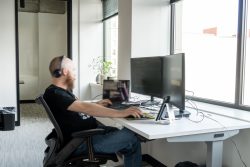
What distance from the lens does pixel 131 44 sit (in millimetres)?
3643

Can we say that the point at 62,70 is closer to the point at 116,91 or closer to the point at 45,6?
the point at 116,91

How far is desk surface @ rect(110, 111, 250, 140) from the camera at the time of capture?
70.6 inches

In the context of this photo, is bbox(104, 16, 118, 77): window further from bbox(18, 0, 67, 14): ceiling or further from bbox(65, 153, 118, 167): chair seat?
bbox(65, 153, 118, 167): chair seat

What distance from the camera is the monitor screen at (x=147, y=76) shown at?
2.67 meters

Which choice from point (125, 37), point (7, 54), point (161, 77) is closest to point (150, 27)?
point (125, 37)

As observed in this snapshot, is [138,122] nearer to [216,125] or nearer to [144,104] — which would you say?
[216,125]

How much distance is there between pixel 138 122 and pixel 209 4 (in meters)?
1.74

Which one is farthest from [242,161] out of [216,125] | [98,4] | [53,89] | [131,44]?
[98,4]

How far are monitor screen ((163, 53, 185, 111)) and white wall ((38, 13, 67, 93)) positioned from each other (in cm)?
615

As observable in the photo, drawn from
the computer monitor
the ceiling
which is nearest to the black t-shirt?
the computer monitor

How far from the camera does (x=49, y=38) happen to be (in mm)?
8195

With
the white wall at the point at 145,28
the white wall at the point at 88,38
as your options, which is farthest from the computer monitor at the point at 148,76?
the white wall at the point at 88,38

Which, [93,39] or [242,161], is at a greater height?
[93,39]

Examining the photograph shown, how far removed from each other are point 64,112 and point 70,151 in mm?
293
